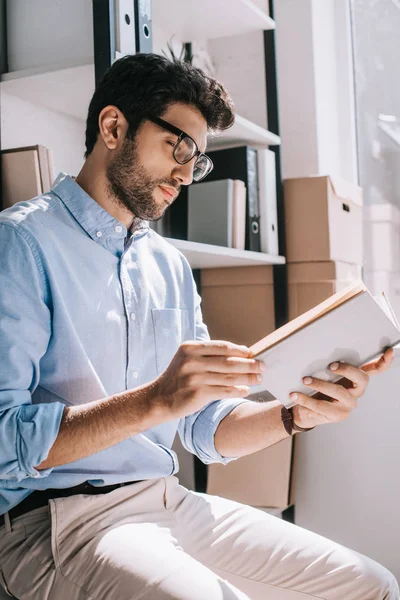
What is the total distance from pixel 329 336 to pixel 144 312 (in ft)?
1.33

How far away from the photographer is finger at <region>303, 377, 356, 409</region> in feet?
3.23

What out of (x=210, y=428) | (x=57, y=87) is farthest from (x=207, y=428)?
(x=57, y=87)

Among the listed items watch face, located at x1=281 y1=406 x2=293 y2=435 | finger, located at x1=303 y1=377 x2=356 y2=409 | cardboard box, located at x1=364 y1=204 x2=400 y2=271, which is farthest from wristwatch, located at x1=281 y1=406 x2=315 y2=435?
cardboard box, located at x1=364 y1=204 x2=400 y2=271

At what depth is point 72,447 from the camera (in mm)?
920

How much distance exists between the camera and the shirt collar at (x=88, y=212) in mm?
1132

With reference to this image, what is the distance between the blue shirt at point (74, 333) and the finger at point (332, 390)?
0.30 metres

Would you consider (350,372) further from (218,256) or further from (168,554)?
(218,256)

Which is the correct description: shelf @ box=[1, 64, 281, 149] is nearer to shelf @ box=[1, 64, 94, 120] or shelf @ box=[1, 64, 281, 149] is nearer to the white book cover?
shelf @ box=[1, 64, 94, 120]

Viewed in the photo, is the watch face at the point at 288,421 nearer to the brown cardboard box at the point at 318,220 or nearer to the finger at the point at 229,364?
the finger at the point at 229,364

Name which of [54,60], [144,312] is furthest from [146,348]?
[54,60]

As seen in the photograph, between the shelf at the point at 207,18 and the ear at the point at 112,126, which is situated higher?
the shelf at the point at 207,18

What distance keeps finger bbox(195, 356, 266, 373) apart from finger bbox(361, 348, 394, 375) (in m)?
0.27

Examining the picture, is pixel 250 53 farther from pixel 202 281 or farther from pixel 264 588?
pixel 264 588

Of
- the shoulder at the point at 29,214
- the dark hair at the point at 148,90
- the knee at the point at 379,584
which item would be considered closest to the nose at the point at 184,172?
the dark hair at the point at 148,90
